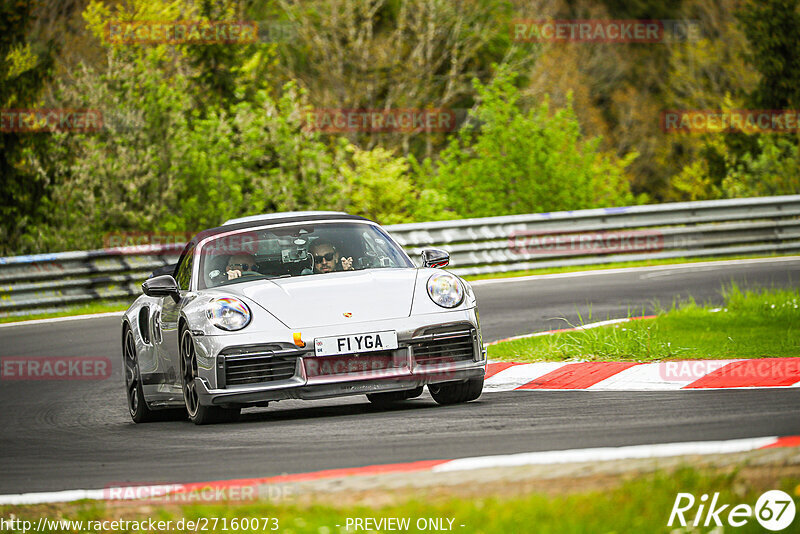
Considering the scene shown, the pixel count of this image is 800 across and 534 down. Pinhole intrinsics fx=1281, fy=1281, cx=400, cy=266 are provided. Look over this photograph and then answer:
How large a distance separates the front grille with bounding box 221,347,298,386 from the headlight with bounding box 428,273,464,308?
3.26 feet

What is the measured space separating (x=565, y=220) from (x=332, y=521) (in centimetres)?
1564

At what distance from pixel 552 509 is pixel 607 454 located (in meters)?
0.90

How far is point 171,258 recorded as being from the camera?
18.2 m

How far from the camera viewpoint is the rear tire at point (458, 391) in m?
8.18

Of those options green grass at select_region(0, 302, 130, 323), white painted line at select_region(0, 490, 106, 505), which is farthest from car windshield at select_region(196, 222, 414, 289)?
green grass at select_region(0, 302, 130, 323)

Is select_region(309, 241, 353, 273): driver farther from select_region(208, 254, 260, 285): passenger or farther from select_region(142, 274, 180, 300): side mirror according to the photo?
select_region(142, 274, 180, 300): side mirror

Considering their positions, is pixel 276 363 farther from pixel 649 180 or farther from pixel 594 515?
pixel 649 180

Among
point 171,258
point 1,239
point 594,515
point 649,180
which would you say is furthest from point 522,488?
point 649,180

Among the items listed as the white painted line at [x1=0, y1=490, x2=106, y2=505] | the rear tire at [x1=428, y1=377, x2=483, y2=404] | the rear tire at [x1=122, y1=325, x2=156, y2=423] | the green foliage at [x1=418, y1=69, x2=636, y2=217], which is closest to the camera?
the white painted line at [x1=0, y1=490, x2=106, y2=505]

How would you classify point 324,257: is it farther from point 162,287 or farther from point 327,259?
point 162,287

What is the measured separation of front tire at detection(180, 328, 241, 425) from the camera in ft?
25.7

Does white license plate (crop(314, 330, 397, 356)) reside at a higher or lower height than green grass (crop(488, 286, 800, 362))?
higher

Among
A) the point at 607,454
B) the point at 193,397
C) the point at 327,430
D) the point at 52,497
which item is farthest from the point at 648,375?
the point at 52,497

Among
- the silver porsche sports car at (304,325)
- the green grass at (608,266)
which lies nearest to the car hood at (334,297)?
the silver porsche sports car at (304,325)
